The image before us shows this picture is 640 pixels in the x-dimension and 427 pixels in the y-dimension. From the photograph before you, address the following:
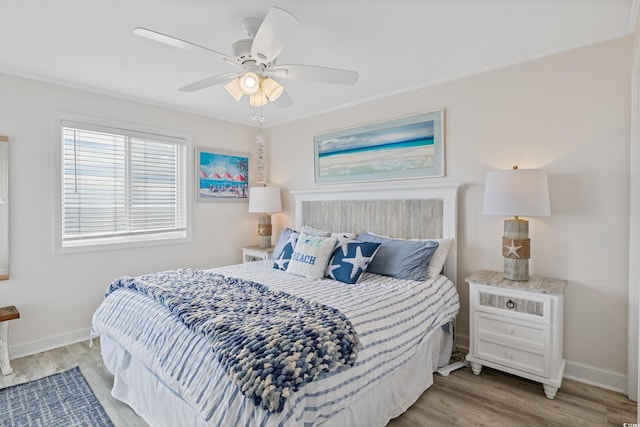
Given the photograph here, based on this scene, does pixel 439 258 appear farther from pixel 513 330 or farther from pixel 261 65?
pixel 261 65

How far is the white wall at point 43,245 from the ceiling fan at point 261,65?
1.63 m

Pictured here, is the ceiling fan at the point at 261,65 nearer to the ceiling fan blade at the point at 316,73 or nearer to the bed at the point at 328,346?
the ceiling fan blade at the point at 316,73

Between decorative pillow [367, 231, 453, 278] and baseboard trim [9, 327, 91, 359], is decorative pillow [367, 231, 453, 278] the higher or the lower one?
the higher one

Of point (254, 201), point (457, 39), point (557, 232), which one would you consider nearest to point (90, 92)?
point (254, 201)

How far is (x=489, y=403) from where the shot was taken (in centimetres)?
221

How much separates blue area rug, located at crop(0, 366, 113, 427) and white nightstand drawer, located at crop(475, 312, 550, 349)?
101 inches

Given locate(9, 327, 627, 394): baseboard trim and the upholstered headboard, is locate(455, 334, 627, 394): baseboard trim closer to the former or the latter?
locate(9, 327, 627, 394): baseboard trim

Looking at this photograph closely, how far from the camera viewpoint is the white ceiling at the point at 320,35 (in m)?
1.95

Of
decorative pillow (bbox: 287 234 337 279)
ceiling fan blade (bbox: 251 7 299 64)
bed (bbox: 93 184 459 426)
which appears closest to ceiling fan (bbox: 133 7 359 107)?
ceiling fan blade (bbox: 251 7 299 64)

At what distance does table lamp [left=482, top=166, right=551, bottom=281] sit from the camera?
235cm

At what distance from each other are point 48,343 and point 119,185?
5.25 feet

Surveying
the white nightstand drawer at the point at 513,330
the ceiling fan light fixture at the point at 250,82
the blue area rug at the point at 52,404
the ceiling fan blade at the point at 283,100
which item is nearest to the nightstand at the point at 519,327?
the white nightstand drawer at the point at 513,330

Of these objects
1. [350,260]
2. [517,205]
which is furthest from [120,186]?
[517,205]

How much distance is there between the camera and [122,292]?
8.02 ft
